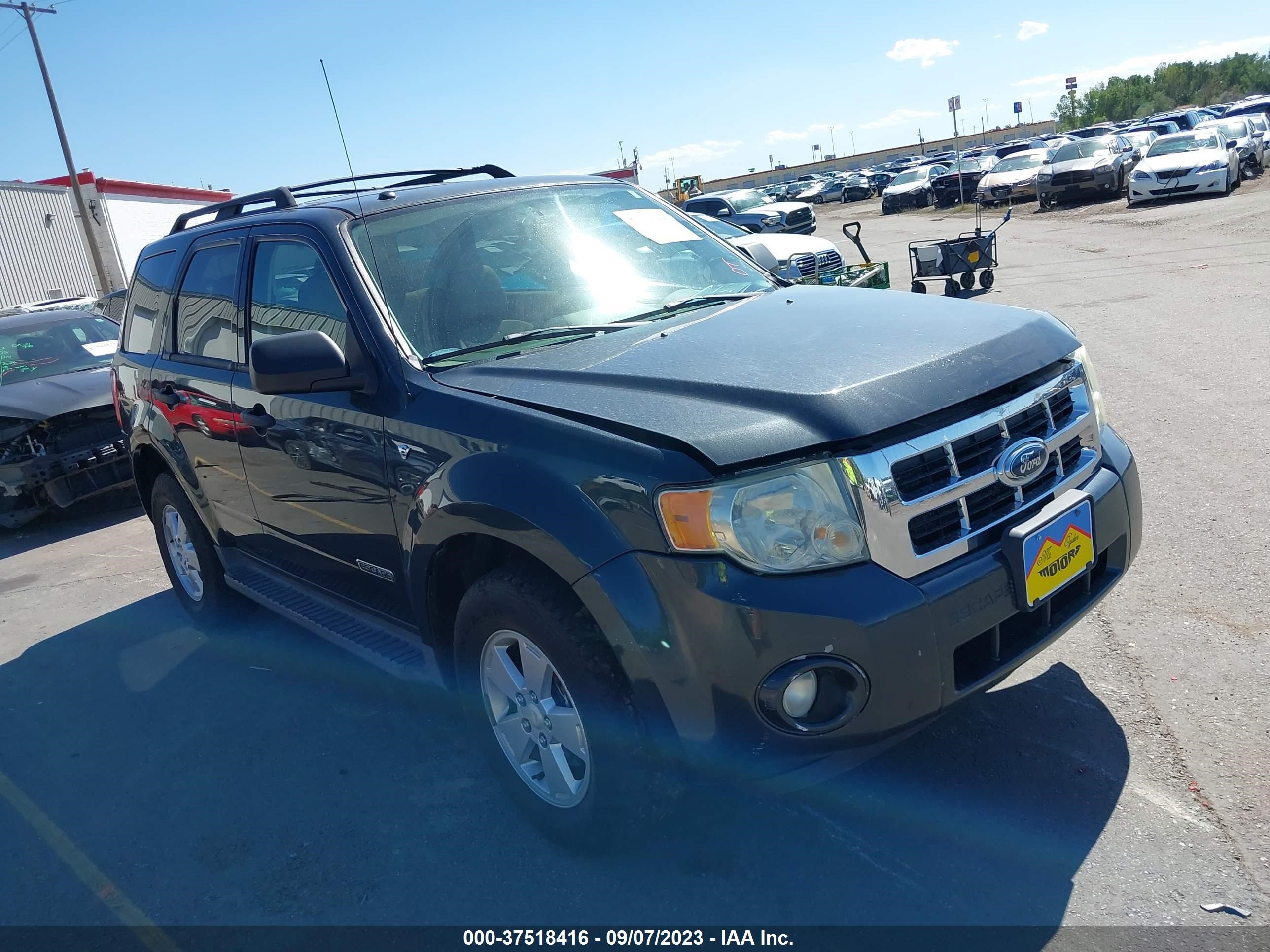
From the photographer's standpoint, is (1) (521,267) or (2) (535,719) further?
(1) (521,267)

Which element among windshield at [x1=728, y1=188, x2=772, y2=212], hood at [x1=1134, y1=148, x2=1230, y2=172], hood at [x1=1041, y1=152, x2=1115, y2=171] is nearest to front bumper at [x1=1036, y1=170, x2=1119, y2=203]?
hood at [x1=1041, y1=152, x2=1115, y2=171]

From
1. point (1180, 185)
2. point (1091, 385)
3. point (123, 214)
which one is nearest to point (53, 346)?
point (1091, 385)

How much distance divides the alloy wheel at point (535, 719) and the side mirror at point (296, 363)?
1.00 m

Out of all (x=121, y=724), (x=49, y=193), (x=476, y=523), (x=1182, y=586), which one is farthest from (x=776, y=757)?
(x=49, y=193)

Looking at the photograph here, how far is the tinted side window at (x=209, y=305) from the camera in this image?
4.18 m

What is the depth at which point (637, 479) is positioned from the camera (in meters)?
2.38

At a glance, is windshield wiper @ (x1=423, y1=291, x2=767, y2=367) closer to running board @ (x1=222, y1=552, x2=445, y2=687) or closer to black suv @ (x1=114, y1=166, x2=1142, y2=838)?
black suv @ (x1=114, y1=166, x2=1142, y2=838)

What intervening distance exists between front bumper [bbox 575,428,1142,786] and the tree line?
86.3 m

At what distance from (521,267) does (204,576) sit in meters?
2.68

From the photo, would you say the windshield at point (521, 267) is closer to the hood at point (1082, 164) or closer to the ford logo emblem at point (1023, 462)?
the ford logo emblem at point (1023, 462)

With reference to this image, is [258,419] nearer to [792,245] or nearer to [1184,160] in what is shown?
[792,245]

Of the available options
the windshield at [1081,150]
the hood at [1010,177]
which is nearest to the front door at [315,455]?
the windshield at [1081,150]

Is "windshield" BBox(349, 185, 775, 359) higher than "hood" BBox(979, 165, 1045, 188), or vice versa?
"windshield" BBox(349, 185, 775, 359)

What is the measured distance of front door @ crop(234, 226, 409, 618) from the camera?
10.9ft
